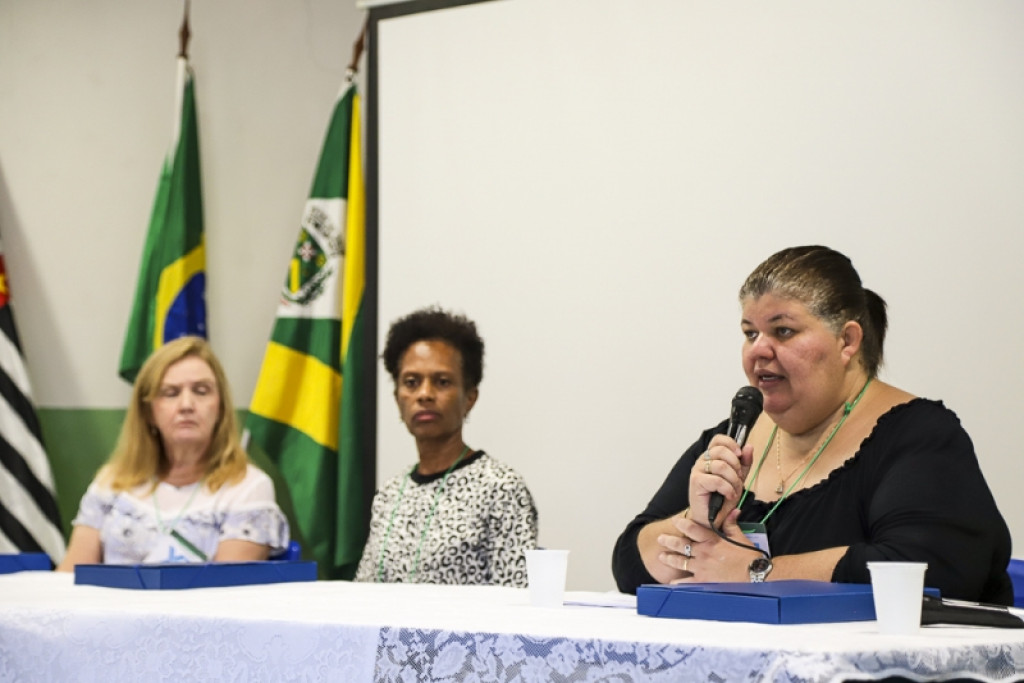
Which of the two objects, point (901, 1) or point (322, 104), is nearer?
point (901, 1)

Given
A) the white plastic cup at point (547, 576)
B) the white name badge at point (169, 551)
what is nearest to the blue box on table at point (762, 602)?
the white plastic cup at point (547, 576)

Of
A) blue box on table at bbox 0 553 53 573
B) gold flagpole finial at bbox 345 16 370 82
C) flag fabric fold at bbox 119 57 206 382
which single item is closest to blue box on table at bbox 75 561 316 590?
blue box on table at bbox 0 553 53 573

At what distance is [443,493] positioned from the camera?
321cm

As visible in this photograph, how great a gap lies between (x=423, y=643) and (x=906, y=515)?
86cm

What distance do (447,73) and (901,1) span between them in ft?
4.95

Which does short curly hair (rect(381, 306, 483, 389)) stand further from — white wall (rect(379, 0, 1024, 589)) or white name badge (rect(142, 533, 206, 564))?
white name badge (rect(142, 533, 206, 564))

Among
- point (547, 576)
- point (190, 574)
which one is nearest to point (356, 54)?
point (190, 574)

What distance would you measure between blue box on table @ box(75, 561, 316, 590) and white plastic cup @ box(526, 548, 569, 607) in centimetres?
71

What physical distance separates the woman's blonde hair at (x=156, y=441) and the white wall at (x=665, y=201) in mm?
726

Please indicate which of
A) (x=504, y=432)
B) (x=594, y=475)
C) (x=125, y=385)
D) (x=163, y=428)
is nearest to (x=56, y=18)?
(x=125, y=385)

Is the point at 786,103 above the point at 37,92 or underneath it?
underneath

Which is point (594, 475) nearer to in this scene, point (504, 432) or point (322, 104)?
point (504, 432)

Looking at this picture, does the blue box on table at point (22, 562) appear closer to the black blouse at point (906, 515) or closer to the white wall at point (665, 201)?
the black blouse at point (906, 515)

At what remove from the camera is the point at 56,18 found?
4.90 meters
